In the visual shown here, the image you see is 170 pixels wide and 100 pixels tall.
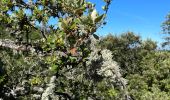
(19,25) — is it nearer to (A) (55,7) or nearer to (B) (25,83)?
(A) (55,7)

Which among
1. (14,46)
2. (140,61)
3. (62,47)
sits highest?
(140,61)

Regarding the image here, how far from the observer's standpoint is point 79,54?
3.34 meters

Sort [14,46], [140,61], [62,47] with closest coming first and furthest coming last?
1. [62,47]
2. [14,46]
3. [140,61]

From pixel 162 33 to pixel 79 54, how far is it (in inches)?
2253

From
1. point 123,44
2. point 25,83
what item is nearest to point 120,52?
point 123,44

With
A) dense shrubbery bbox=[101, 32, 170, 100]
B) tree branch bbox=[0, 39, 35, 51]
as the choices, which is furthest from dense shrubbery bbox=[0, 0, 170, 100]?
A: dense shrubbery bbox=[101, 32, 170, 100]

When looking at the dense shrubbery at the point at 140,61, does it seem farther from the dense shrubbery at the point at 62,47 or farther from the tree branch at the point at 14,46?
the tree branch at the point at 14,46

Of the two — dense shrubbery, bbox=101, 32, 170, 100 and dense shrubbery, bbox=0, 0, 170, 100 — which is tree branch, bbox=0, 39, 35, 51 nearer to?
dense shrubbery, bbox=0, 0, 170, 100

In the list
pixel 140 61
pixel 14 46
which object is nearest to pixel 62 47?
pixel 14 46

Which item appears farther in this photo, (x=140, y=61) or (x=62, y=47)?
(x=140, y=61)

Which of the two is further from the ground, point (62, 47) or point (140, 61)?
point (140, 61)

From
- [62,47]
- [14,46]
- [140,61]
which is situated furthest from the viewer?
[140,61]

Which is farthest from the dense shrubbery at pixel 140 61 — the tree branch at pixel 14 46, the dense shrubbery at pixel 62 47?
the tree branch at pixel 14 46

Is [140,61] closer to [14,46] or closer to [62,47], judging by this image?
[14,46]
